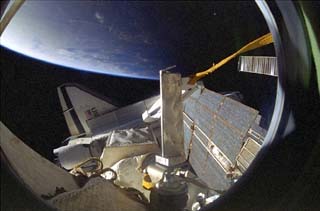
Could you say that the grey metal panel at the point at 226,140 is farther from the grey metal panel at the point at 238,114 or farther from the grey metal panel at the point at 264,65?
the grey metal panel at the point at 264,65

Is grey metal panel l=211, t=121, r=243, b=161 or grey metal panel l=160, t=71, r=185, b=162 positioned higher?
grey metal panel l=160, t=71, r=185, b=162

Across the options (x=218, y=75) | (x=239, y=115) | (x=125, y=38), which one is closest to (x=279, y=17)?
(x=239, y=115)

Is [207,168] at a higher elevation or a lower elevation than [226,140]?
lower

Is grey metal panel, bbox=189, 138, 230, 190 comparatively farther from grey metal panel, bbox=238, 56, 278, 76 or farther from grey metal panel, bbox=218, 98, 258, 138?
grey metal panel, bbox=238, 56, 278, 76

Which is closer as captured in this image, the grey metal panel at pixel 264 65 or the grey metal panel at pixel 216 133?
the grey metal panel at pixel 264 65

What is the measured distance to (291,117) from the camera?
0.83 metres

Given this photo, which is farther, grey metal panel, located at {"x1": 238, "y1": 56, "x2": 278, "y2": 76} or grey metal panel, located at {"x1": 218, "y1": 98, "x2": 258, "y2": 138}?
grey metal panel, located at {"x1": 218, "y1": 98, "x2": 258, "y2": 138}

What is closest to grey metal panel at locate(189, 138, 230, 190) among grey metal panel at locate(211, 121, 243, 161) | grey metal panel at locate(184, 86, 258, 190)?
grey metal panel at locate(184, 86, 258, 190)

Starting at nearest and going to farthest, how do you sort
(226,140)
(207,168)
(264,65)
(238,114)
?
(264,65) → (238,114) → (226,140) → (207,168)

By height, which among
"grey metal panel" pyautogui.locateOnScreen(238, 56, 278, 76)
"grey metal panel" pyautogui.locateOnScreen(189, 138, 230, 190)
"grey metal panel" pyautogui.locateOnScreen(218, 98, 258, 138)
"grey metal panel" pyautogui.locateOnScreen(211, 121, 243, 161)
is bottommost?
"grey metal panel" pyautogui.locateOnScreen(189, 138, 230, 190)

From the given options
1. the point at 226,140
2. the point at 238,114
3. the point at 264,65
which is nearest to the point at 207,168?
the point at 226,140

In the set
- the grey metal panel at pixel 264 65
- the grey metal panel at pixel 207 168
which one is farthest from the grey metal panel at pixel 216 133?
the grey metal panel at pixel 264 65

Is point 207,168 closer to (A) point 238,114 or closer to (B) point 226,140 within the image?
(B) point 226,140

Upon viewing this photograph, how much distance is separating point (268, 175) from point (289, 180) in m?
0.06
